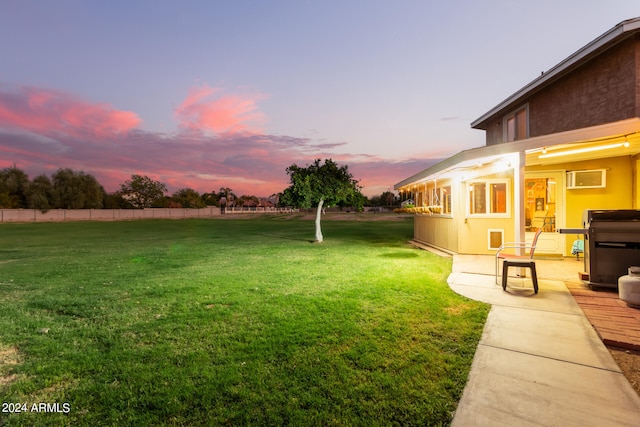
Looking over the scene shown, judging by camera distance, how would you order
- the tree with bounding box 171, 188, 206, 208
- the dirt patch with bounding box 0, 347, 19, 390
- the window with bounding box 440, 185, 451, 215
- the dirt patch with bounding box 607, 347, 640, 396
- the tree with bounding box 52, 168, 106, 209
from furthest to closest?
the tree with bounding box 171, 188, 206, 208, the tree with bounding box 52, 168, 106, 209, the window with bounding box 440, 185, 451, 215, the dirt patch with bounding box 0, 347, 19, 390, the dirt patch with bounding box 607, 347, 640, 396

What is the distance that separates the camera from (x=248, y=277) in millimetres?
7242

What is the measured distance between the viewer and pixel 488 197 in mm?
9703

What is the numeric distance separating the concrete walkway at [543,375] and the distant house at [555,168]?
274 cm

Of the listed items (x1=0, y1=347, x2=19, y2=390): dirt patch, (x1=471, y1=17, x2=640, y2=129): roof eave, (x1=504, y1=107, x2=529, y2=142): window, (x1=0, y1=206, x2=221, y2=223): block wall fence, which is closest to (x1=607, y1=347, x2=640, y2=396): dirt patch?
(x1=0, y1=347, x2=19, y2=390): dirt patch

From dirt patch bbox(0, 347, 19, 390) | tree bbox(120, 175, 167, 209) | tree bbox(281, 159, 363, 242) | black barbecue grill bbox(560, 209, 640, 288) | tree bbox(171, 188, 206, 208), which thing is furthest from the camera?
tree bbox(171, 188, 206, 208)

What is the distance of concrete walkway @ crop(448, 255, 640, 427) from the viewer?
220cm

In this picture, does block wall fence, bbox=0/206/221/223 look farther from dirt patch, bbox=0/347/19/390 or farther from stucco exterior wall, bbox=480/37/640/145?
stucco exterior wall, bbox=480/37/640/145

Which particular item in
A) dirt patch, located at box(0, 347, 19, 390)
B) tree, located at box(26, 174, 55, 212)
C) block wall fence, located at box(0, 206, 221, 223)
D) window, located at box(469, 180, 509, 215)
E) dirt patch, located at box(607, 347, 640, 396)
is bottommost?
dirt patch, located at box(0, 347, 19, 390)

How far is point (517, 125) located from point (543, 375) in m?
13.6

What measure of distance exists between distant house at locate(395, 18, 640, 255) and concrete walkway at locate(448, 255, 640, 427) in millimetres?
2739

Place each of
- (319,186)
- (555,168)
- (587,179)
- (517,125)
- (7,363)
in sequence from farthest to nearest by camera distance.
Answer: (319,186) → (517,125) → (555,168) → (587,179) → (7,363)

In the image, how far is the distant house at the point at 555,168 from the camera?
23.9 feet

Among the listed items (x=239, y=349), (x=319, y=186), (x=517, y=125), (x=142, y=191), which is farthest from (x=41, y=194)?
(x=517, y=125)

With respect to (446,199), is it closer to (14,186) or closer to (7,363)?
(7,363)
